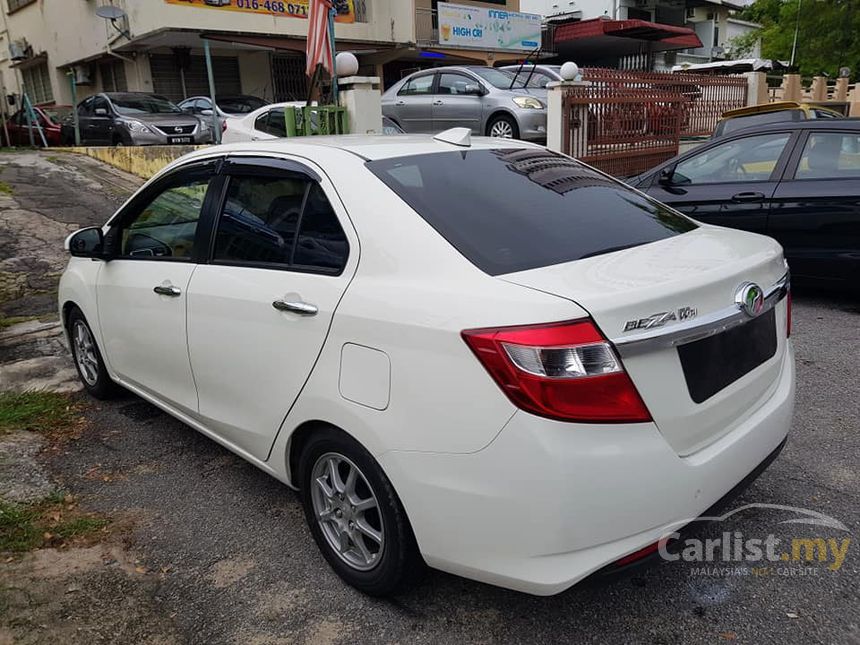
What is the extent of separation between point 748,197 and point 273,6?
18109 millimetres

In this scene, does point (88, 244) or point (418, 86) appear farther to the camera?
point (418, 86)

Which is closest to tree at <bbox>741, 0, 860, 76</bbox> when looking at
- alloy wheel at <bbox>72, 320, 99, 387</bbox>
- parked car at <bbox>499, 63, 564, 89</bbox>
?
parked car at <bbox>499, 63, 564, 89</bbox>

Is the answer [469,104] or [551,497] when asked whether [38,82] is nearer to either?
[469,104]

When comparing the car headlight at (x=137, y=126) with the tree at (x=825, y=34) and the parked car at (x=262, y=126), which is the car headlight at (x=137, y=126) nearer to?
the parked car at (x=262, y=126)

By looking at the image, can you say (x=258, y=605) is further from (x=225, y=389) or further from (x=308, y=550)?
(x=225, y=389)

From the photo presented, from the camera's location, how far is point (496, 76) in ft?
44.2

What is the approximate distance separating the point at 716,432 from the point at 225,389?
1.98 meters

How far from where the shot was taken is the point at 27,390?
477cm

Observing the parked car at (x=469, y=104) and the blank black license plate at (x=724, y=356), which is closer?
the blank black license plate at (x=724, y=356)

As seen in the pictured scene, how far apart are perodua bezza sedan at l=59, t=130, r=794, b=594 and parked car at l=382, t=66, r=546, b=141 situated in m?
9.36

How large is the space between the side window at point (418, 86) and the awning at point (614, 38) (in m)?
15.0

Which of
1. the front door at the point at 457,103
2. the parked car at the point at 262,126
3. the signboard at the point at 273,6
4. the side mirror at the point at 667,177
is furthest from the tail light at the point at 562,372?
the signboard at the point at 273,6

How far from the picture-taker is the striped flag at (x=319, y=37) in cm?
826

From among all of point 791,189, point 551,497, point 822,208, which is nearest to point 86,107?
point 791,189
